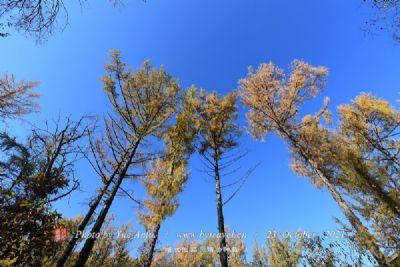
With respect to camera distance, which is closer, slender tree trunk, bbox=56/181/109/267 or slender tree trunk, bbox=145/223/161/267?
slender tree trunk, bbox=56/181/109/267

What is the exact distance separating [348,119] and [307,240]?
925 centimetres

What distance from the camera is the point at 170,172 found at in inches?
412

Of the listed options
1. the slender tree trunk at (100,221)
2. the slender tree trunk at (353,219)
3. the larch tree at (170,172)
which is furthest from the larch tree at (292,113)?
the slender tree trunk at (100,221)

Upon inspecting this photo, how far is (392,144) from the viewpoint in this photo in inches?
464

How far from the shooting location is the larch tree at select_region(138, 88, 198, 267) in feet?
30.6

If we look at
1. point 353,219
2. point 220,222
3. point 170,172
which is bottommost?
point 220,222

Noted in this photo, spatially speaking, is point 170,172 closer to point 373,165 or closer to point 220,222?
point 220,222

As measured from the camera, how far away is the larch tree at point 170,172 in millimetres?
9320

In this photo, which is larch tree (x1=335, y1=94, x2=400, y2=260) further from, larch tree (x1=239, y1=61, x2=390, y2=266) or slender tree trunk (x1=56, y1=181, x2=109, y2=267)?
slender tree trunk (x1=56, y1=181, x2=109, y2=267)

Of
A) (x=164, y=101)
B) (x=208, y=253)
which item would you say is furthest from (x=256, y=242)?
(x=164, y=101)

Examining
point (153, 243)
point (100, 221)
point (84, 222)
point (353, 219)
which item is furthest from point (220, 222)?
point (353, 219)

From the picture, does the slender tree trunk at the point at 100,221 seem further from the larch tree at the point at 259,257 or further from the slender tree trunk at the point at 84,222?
the larch tree at the point at 259,257

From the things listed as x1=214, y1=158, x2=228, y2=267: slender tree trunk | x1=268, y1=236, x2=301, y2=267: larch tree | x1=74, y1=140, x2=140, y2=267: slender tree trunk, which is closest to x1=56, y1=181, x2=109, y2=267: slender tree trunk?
x1=74, y1=140, x2=140, y2=267: slender tree trunk

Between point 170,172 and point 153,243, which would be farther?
point 170,172
